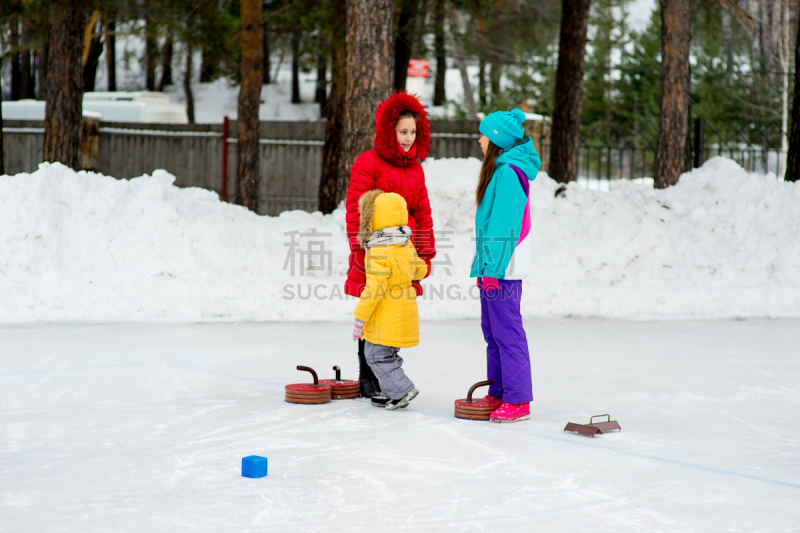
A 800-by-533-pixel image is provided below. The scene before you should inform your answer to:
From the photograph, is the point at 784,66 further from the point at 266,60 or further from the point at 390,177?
the point at 266,60

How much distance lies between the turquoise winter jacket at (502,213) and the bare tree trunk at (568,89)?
30.9 ft

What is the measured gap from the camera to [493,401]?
4.40 meters

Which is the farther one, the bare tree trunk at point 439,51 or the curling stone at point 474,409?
the bare tree trunk at point 439,51

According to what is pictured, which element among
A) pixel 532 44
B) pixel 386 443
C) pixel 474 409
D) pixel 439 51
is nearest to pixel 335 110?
pixel 439 51

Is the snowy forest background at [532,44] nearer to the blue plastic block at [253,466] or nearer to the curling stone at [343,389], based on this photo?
the curling stone at [343,389]

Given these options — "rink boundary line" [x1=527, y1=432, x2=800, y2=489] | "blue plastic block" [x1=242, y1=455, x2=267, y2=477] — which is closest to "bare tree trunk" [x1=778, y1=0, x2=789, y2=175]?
"rink boundary line" [x1=527, y1=432, x2=800, y2=489]

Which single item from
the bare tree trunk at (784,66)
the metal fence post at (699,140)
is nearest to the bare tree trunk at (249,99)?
the metal fence post at (699,140)

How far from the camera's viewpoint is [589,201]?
10.1m

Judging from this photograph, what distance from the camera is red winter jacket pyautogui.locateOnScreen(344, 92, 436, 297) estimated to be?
15.0 ft

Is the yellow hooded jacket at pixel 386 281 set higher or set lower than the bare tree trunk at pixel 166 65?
lower

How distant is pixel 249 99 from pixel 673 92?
22.3 feet

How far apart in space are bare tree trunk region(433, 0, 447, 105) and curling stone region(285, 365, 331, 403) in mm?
10474

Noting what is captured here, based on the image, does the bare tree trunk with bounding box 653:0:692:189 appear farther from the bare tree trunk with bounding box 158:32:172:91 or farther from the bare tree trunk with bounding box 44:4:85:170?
the bare tree trunk with bounding box 158:32:172:91

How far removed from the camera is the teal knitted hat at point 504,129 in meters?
4.28
